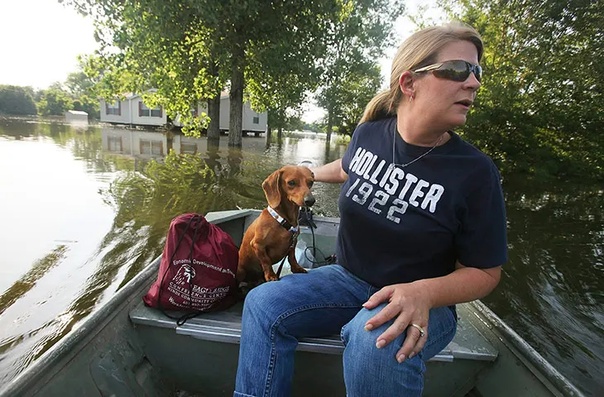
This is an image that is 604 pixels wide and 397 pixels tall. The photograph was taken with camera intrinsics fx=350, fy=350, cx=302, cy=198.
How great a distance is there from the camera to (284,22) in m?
12.6

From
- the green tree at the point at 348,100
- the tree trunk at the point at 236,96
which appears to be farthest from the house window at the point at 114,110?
the tree trunk at the point at 236,96

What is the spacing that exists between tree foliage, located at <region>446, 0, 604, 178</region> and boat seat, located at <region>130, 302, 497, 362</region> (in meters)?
11.2

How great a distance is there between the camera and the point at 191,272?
205cm

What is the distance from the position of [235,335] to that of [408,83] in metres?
1.52

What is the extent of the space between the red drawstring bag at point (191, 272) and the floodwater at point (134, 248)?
0.53 metres

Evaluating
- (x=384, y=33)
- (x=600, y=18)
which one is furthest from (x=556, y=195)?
(x=384, y=33)

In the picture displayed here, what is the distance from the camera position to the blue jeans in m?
1.22

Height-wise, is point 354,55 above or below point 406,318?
above

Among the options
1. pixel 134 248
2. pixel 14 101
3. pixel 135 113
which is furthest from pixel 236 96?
pixel 14 101

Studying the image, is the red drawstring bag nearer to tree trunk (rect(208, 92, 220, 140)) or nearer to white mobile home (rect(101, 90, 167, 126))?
tree trunk (rect(208, 92, 220, 140))

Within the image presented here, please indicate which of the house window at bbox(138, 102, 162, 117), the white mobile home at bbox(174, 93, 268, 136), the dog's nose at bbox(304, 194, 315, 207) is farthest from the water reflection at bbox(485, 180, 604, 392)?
the house window at bbox(138, 102, 162, 117)

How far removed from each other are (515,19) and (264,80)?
33.8ft

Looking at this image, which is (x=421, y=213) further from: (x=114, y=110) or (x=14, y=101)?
(x=14, y=101)

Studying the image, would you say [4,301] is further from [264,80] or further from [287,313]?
[264,80]
